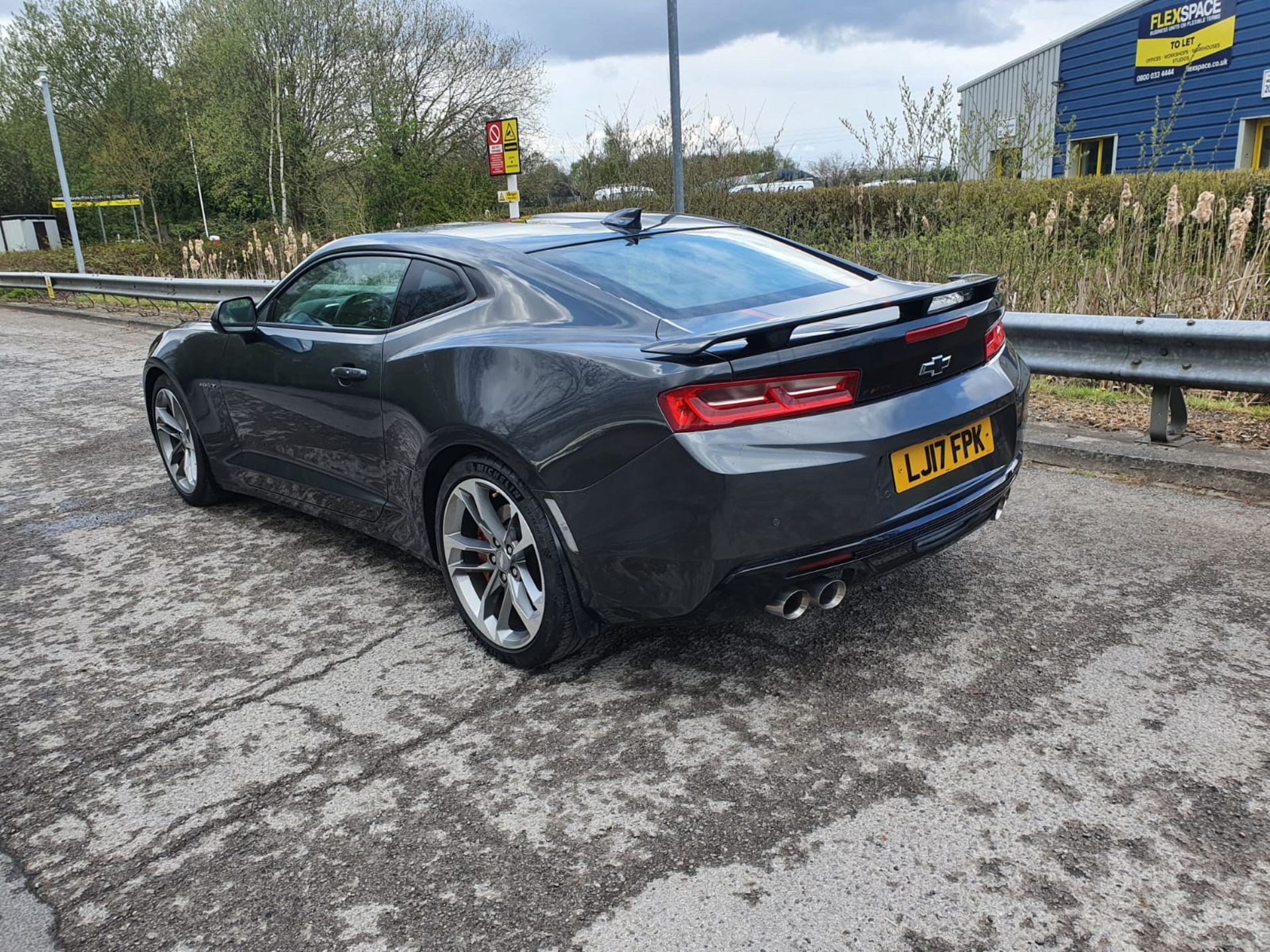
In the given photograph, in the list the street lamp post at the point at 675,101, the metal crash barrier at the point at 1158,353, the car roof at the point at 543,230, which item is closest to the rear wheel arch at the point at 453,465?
the car roof at the point at 543,230

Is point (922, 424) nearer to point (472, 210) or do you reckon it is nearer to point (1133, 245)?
point (1133, 245)

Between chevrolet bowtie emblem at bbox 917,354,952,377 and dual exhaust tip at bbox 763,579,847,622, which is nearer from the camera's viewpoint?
dual exhaust tip at bbox 763,579,847,622

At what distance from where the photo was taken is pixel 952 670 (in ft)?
10.1

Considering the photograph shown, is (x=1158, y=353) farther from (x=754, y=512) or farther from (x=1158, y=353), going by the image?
(x=754, y=512)

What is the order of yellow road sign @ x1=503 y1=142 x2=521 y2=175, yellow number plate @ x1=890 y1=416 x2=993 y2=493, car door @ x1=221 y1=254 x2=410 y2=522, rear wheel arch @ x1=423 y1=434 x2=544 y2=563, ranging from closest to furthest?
yellow number plate @ x1=890 y1=416 x2=993 y2=493
rear wheel arch @ x1=423 y1=434 x2=544 y2=563
car door @ x1=221 y1=254 x2=410 y2=522
yellow road sign @ x1=503 y1=142 x2=521 y2=175

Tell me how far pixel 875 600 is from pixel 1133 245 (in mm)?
4539

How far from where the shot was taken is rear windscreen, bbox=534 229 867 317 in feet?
10.4

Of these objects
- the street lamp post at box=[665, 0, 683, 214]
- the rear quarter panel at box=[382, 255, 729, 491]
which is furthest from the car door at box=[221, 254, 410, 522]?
the street lamp post at box=[665, 0, 683, 214]

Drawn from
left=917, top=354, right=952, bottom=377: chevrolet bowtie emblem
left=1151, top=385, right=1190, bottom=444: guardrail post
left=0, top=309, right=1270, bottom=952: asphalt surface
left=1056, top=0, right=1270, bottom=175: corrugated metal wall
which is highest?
left=1056, top=0, right=1270, bottom=175: corrugated metal wall

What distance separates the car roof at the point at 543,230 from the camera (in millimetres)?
3621

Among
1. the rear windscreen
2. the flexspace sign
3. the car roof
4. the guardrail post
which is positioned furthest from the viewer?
the flexspace sign

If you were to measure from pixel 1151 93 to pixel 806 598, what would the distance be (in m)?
24.0

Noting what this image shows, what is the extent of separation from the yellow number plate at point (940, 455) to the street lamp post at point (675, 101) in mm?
9256

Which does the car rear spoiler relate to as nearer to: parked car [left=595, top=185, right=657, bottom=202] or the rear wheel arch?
the rear wheel arch
